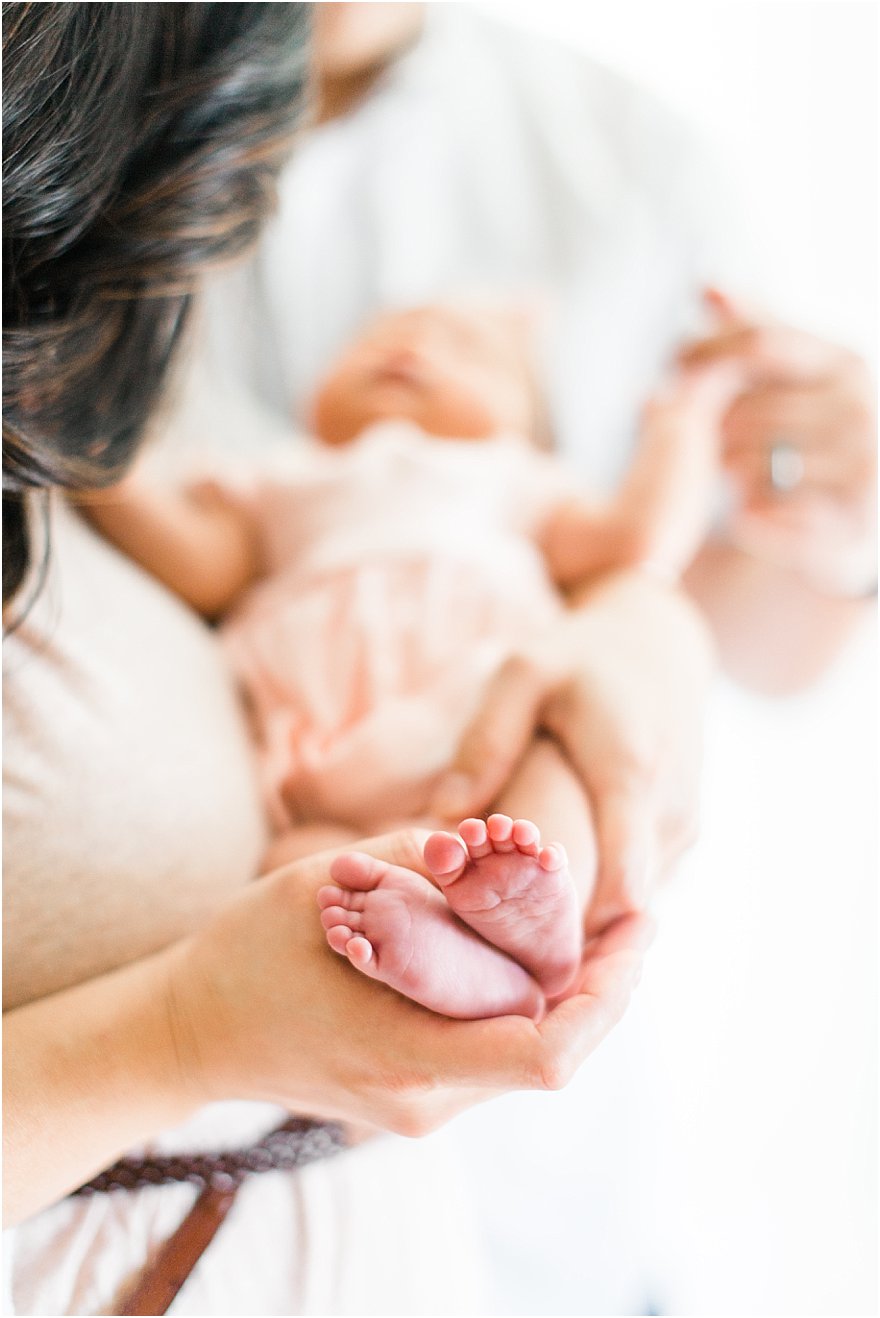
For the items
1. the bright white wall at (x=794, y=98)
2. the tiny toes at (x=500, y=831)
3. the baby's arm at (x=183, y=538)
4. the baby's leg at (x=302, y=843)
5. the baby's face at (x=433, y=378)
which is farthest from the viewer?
the baby's face at (x=433, y=378)

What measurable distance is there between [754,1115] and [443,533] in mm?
554

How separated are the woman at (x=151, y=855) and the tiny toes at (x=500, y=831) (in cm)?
A: 6

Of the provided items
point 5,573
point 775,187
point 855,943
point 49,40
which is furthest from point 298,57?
point 855,943

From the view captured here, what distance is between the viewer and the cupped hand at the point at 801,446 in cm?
90

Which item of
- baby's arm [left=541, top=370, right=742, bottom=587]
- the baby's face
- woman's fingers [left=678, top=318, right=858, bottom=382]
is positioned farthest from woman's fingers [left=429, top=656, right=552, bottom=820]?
the baby's face

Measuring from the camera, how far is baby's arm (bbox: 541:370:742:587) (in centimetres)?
97

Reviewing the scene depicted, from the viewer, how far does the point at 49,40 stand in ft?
1.72

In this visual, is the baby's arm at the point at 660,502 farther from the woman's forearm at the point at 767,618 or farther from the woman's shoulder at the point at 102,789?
the woman's shoulder at the point at 102,789

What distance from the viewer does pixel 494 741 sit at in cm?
65

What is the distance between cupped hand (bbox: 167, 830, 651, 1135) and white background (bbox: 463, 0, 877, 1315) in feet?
0.45

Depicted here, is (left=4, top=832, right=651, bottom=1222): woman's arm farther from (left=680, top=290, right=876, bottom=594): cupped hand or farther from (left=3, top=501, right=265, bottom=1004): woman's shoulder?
(left=680, top=290, right=876, bottom=594): cupped hand

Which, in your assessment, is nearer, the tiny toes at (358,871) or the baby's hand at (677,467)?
the tiny toes at (358,871)

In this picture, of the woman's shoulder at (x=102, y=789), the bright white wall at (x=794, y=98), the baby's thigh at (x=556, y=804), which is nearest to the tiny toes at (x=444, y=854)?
the baby's thigh at (x=556, y=804)

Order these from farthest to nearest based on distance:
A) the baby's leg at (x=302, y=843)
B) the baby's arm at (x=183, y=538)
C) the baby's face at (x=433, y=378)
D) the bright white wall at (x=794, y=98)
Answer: the baby's face at (x=433, y=378) → the baby's arm at (x=183, y=538) → the bright white wall at (x=794, y=98) → the baby's leg at (x=302, y=843)
